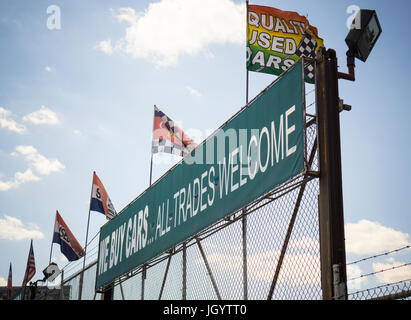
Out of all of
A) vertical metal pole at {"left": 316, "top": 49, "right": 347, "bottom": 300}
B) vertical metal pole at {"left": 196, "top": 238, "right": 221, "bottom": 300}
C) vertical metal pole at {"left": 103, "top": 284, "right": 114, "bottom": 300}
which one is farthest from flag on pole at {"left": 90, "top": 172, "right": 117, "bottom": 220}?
vertical metal pole at {"left": 316, "top": 49, "right": 347, "bottom": 300}

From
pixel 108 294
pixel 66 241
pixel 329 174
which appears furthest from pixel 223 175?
pixel 66 241

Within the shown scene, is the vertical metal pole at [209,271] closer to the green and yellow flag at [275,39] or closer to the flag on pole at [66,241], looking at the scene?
the green and yellow flag at [275,39]

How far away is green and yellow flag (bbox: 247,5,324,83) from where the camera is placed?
11188 millimetres

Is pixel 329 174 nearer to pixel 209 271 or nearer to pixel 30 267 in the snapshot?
pixel 209 271

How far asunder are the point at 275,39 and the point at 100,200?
11.5 meters

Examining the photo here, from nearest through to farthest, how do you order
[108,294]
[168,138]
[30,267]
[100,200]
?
[168,138] < [108,294] < [100,200] < [30,267]

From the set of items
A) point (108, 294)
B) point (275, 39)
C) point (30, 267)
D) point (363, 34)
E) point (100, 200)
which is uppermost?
point (275, 39)

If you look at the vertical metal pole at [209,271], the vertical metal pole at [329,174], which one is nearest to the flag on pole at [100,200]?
the vertical metal pole at [209,271]

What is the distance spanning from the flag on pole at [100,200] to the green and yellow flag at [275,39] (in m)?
10.9

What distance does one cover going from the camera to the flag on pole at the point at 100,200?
805 inches

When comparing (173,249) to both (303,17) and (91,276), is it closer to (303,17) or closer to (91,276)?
(303,17)

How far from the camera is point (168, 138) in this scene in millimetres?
15945
